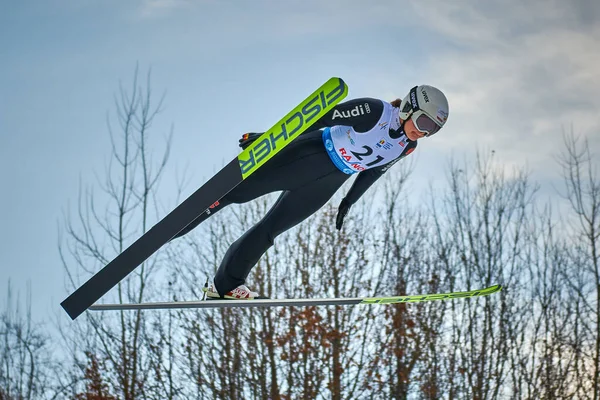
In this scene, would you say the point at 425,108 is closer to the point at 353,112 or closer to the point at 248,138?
the point at 353,112

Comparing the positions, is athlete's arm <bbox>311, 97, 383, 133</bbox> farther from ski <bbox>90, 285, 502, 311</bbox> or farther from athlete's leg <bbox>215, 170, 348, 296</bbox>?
ski <bbox>90, 285, 502, 311</bbox>

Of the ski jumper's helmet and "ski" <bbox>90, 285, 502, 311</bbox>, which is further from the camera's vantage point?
"ski" <bbox>90, 285, 502, 311</bbox>

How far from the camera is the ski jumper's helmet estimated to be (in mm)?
4664

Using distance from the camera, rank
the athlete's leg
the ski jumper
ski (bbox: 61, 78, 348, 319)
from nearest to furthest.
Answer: ski (bbox: 61, 78, 348, 319)
the ski jumper
the athlete's leg

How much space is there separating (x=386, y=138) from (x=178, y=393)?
12598mm

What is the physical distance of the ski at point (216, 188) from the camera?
14.0ft

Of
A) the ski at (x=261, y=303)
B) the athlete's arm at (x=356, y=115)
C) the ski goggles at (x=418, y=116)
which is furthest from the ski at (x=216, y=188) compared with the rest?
the ski at (x=261, y=303)

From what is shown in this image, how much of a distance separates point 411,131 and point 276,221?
3.54 ft

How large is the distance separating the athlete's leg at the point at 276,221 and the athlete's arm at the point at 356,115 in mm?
432

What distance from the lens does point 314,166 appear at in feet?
16.2

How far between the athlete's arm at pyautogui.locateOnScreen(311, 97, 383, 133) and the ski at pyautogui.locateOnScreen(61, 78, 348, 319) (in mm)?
321

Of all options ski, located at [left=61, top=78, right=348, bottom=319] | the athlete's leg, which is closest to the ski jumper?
the athlete's leg

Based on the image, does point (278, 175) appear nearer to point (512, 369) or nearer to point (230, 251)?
point (230, 251)

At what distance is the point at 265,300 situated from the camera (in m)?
5.11
